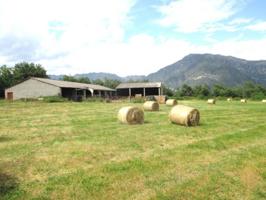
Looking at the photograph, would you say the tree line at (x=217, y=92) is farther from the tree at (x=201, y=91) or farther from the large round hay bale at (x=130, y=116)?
the large round hay bale at (x=130, y=116)

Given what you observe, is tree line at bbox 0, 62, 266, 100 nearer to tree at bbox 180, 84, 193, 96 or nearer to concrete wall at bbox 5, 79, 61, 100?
tree at bbox 180, 84, 193, 96

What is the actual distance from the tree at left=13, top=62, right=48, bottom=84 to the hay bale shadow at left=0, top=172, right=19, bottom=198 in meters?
69.3

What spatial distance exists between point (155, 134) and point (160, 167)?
15.8 ft

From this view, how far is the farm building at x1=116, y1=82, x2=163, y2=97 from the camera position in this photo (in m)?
69.5

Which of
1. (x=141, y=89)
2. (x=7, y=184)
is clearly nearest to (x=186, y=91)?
(x=141, y=89)

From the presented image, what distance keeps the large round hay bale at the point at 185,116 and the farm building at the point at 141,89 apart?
51.5 metres

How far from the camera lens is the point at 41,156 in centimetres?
938

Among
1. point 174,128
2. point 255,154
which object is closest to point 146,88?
point 174,128

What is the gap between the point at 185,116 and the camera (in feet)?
53.5

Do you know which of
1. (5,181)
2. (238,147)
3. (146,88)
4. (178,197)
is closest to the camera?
(178,197)

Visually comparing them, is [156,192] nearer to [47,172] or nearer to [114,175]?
[114,175]

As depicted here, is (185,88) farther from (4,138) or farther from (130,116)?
(4,138)

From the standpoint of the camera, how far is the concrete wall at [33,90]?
49125mm

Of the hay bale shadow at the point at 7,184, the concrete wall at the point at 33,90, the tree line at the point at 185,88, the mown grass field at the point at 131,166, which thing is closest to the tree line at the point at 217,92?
the tree line at the point at 185,88
